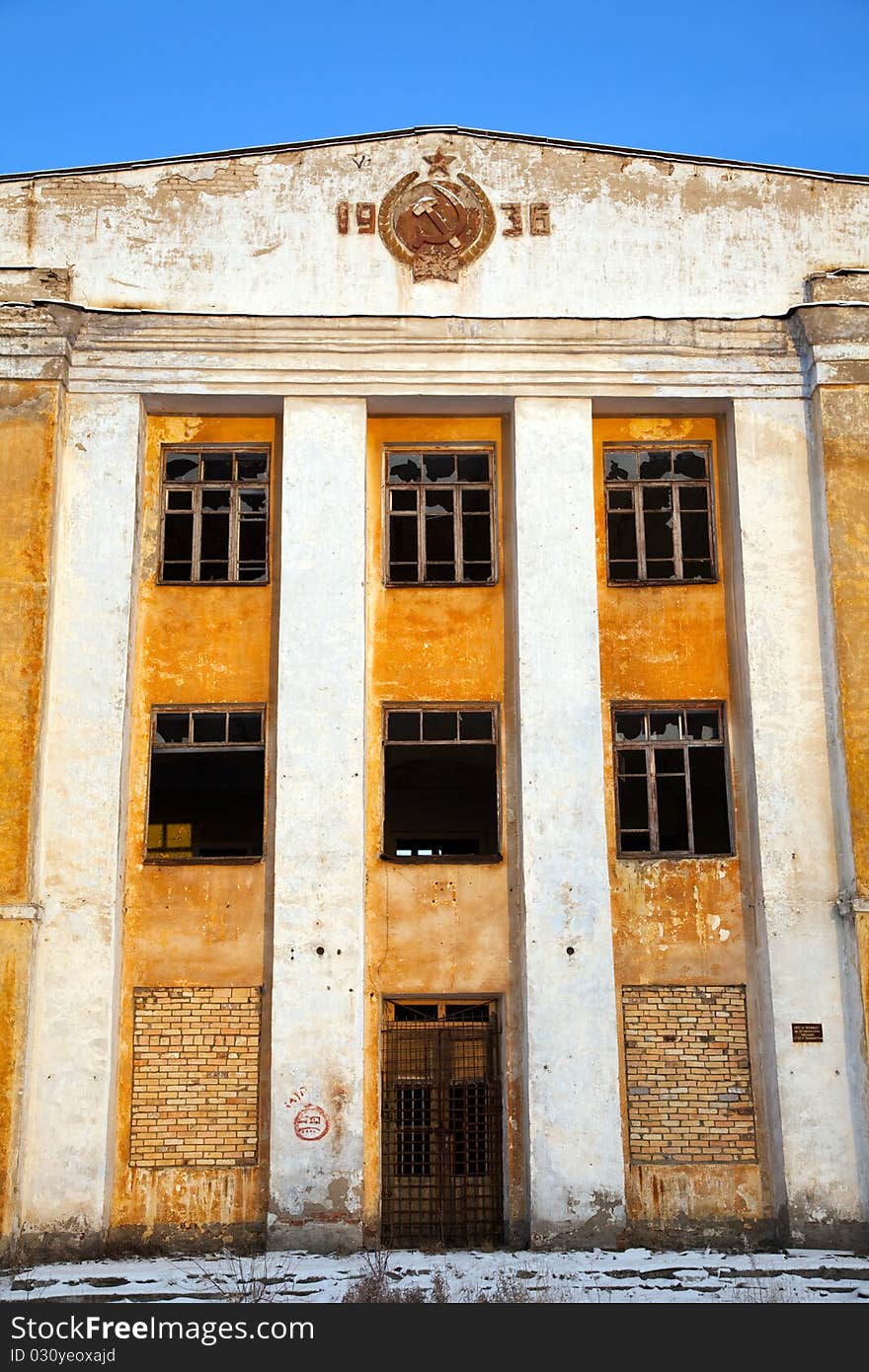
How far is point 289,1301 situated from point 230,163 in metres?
10.8

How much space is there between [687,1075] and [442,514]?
19.3 ft

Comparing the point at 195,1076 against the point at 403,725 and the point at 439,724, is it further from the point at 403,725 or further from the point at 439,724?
the point at 439,724

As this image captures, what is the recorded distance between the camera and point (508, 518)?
49.3 feet

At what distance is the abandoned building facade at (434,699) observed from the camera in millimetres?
13383

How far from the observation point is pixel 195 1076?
13.6 metres

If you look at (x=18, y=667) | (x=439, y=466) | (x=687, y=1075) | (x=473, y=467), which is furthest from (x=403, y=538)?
(x=687, y=1075)

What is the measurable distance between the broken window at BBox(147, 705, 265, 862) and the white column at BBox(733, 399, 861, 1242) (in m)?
4.73

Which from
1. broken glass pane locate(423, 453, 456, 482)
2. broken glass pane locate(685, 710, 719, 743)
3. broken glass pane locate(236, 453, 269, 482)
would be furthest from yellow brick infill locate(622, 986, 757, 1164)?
broken glass pane locate(236, 453, 269, 482)

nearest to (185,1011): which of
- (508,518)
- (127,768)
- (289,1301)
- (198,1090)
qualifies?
(198,1090)

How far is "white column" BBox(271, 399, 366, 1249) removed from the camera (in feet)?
43.3

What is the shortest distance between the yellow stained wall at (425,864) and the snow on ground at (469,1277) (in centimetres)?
109

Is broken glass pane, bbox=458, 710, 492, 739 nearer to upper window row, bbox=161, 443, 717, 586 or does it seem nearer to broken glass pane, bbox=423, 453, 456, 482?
upper window row, bbox=161, 443, 717, 586

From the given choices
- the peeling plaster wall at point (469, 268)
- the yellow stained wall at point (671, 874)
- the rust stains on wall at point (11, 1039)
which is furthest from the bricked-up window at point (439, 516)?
the rust stains on wall at point (11, 1039)

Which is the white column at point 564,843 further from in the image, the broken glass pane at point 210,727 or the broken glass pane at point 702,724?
the broken glass pane at point 210,727
